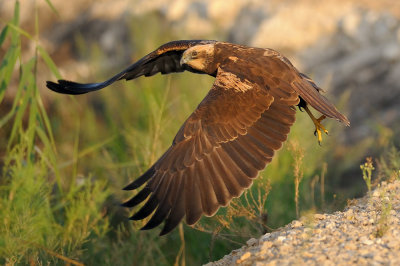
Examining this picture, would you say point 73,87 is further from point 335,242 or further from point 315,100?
point 335,242

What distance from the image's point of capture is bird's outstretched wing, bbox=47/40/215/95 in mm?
5969

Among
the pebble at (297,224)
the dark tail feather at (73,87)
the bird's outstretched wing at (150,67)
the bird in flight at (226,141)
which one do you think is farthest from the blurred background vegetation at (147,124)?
the pebble at (297,224)

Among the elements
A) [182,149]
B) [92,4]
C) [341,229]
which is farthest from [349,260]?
[92,4]

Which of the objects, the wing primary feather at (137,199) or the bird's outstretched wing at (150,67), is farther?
the bird's outstretched wing at (150,67)

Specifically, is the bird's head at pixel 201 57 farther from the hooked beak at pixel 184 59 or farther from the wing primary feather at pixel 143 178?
the wing primary feather at pixel 143 178

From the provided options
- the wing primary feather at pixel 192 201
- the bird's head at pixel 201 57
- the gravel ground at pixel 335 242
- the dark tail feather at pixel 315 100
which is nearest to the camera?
the gravel ground at pixel 335 242

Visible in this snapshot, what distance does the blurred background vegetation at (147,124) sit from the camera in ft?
20.7

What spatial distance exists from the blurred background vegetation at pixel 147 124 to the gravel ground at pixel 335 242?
29.9 inches

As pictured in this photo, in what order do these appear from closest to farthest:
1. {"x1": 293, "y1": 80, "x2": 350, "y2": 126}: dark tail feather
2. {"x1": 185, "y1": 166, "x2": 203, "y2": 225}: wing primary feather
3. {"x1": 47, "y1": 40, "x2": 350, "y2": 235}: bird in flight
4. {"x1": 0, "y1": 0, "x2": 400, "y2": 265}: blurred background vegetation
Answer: {"x1": 185, "y1": 166, "x2": 203, "y2": 225}: wing primary feather → {"x1": 47, "y1": 40, "x2": 350, "y2": 235}: bird in flight → {"x1": 293, "y1": 80, "x2": 350, "y2": 126}: dark tail feather → {"x1": 0, "y1": 0, "x2": 400, "y2": 265}: blurred background vegetation

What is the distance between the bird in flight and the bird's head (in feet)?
1.25

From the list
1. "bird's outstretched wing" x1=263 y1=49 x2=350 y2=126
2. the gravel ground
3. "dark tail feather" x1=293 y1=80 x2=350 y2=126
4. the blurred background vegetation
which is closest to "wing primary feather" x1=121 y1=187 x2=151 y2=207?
the gravel ground

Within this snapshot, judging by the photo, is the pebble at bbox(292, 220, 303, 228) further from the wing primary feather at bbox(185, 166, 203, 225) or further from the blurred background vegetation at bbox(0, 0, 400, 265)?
the blurred background vegetation at bbox(0, 0, 400, 265)

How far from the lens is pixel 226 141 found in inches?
188

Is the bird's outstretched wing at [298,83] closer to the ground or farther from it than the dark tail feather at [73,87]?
closer to the ground
